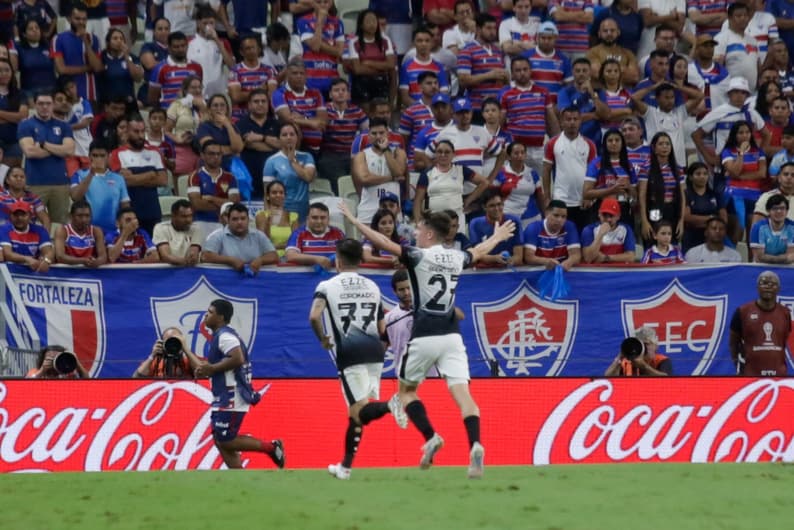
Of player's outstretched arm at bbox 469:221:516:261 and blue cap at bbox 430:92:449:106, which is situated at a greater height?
blue cap at bbox 430:92:449:106

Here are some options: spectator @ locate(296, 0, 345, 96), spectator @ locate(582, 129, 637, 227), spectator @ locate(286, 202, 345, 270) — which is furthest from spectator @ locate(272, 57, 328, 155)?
spectator @ locate(582, 129, 637, 227)

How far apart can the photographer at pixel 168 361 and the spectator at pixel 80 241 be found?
160 centimetres

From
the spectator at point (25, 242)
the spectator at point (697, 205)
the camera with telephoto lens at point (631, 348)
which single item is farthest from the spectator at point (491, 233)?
the spectator at point (25, 242)

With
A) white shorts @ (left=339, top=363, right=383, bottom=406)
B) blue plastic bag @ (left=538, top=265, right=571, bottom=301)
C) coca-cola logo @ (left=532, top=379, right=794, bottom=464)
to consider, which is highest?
white shorts @ (left=339, top=363, right=383, bottom=406)

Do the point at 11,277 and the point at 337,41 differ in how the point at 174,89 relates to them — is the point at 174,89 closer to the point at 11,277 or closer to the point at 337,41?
the point at 337,41

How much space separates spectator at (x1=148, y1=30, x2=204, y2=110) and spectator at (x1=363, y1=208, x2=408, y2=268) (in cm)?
421

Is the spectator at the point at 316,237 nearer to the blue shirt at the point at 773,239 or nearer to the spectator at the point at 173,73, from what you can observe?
the spectator at the point at 173,73

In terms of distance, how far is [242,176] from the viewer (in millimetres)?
18922

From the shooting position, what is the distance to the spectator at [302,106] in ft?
65.0

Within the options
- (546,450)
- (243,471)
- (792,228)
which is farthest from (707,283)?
(243,471)

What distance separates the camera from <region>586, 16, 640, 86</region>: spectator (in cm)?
2127

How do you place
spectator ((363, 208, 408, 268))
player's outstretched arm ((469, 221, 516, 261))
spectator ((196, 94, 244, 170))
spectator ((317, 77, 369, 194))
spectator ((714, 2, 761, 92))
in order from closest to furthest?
1. player's outstretched arm ((469, 221, 516, 261))
2. spectator ((363, 208, 408, 268))
3. spectator ((196, 94, 244, 170))
4. spectator ((317, 77, 369, 194))
5. spectator ((714, 2, 761, 92))

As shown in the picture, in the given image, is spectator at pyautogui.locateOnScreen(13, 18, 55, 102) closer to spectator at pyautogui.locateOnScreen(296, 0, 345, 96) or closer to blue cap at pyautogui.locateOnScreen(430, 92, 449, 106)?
spectator at pyautogui.locateOnScreen(296, 0, 345, 96)

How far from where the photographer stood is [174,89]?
66.7 ft
